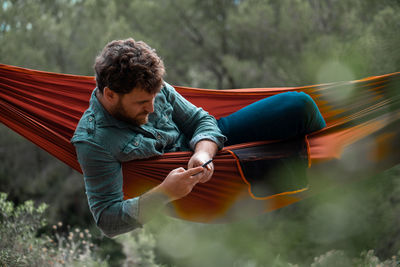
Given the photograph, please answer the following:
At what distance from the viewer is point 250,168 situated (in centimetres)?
123

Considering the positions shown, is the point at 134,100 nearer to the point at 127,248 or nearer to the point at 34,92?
the point at 34,92

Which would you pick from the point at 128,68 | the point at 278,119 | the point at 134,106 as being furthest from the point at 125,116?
the point at 278,119

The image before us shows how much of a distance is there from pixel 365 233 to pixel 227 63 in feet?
9.71

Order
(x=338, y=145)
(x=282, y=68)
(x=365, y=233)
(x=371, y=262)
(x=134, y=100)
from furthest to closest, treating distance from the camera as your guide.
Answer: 1. (x=282, y=68)
2. (x=365, y=233)
3. (x=371, y=262)
4. (x=338, y=145)
5. (x=134, y=100)

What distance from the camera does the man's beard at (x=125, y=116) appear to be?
1040mm

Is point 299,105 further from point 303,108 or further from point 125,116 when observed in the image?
point 125,116

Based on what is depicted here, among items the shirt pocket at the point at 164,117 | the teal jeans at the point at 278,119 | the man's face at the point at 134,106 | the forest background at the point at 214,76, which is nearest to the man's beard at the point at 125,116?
the man's face at the point at 134,106

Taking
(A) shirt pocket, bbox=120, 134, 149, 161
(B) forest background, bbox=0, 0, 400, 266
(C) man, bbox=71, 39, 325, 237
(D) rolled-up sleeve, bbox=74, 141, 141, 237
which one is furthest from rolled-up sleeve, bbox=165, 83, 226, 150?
(B) forest background, bbox=0, 0, 400, 266

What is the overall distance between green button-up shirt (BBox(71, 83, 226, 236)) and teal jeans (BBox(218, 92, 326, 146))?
0.10 meters

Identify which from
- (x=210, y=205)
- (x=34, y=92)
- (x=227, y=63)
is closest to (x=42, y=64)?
(x=227, y=63)

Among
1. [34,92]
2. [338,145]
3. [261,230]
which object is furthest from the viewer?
[261,230]

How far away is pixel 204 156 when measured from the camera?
3.67ft

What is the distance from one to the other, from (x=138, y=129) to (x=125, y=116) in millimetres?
67

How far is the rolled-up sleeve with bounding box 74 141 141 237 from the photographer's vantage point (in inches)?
39.8
